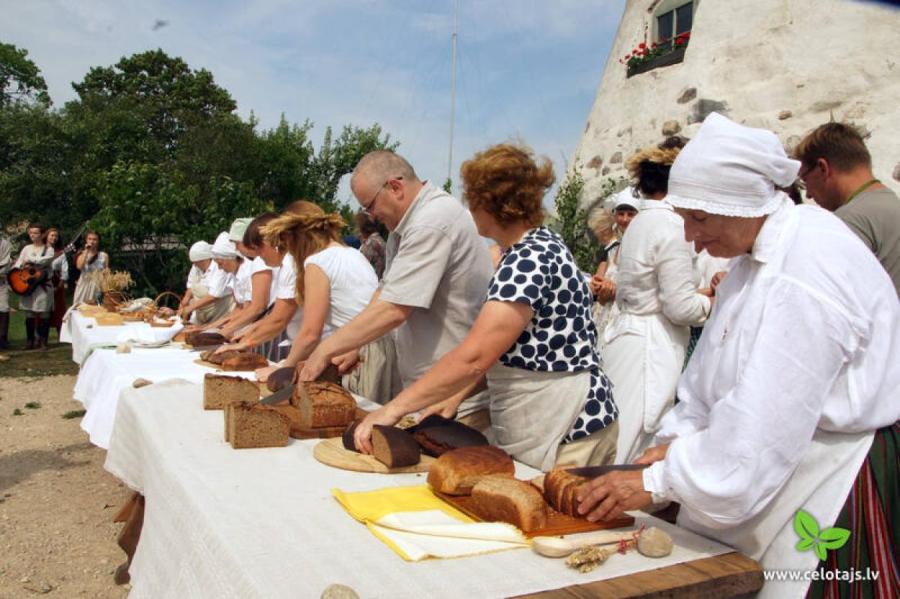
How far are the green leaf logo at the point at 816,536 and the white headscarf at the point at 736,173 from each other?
23.2 inches

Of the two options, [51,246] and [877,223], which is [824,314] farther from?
[51,246]

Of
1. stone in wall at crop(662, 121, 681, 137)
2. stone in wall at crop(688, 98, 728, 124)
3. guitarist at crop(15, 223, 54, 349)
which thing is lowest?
guitarist at crop(15, 223, 54, 349)

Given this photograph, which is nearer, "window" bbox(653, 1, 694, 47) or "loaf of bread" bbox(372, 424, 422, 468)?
"loaf of bread" bbox(372, 424, 422, 468)

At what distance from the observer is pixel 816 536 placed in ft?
4.36

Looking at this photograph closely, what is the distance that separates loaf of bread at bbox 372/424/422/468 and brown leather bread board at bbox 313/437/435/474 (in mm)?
15

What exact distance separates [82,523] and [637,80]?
777cm

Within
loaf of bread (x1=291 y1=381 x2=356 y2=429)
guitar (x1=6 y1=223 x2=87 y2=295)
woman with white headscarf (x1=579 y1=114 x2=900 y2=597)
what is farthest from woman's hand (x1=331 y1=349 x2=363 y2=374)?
guitar (x1=6 y1=223 x2=87 y2=295)

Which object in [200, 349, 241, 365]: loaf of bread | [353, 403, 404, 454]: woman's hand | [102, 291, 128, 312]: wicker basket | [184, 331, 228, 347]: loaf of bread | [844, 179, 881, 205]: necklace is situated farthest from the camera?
[102, 291, 128, 312]: wicker basket

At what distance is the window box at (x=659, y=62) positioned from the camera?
8461mm

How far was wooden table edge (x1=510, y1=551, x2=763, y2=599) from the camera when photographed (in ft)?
3.95

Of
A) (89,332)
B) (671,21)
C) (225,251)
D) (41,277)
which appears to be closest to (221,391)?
(89,332)

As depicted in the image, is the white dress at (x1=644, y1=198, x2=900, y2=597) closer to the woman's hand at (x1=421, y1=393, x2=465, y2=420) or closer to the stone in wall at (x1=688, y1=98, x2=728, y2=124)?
the woman's hand at (x1=421, y1=393, x2=465, y2=420)

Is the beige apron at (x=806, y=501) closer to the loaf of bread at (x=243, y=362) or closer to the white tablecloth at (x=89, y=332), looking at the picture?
the loaf of bread at (x=243, y=362)

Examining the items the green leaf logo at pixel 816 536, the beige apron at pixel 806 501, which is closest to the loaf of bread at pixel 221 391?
the beige apron at pixel 806 501
